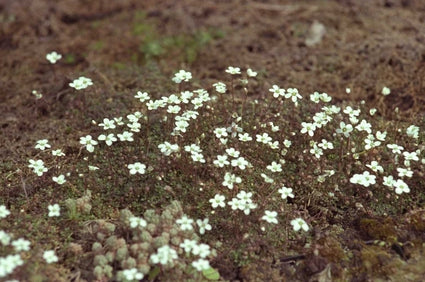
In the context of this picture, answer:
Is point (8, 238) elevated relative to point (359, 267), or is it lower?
elevated

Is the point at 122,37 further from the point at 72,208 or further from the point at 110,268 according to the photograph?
the point at 110,268

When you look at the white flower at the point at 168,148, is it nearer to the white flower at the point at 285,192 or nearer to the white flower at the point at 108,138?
the white flower at the point at 108,138

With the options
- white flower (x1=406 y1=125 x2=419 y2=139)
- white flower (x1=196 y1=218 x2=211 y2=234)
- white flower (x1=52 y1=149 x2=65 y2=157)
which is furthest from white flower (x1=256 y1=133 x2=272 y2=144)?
white flower (x1=52 y1=149 x2=65 y2=157)

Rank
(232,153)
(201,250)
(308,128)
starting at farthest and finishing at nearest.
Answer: (308,128) → (232,153) → (201,250)

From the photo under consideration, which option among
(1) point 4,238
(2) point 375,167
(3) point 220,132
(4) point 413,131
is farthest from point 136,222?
(4) point 413,131

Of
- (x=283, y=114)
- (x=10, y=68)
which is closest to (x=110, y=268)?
(x=283, y=114)

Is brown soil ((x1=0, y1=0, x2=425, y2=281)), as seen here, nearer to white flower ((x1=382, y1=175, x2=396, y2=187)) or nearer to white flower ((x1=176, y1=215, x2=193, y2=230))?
white flower ((x1=382, y1=175, x2=396, y2=187))

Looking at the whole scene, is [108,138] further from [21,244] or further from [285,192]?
[285,192]
